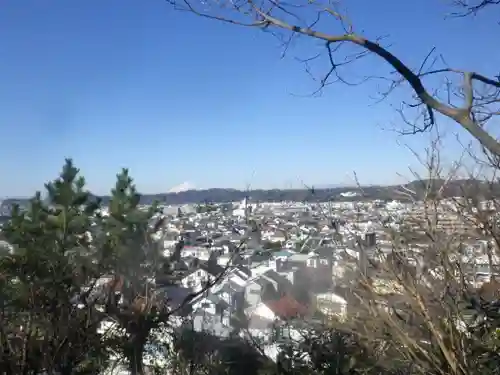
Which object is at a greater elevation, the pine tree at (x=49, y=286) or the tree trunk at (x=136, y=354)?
the pine tree at (x=49, y=286)

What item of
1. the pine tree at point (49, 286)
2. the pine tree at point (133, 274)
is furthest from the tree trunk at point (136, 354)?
the pine tree at point (49, 286)

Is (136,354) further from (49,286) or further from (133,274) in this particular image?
(49,286)

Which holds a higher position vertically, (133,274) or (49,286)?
(49,286)

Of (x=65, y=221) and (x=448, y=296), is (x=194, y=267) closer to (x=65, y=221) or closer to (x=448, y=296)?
(x=65, y=221)

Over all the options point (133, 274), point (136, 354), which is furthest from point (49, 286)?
point (133, 274)

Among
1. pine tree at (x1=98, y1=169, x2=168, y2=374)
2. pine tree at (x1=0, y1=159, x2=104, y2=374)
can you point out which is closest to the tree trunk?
pine tree at (x1=98, y1=169, x2=168, y2=374)

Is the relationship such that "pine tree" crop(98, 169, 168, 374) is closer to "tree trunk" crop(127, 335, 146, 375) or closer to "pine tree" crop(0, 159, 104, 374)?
"tree trunk" crop(127, 335, 146, 375)

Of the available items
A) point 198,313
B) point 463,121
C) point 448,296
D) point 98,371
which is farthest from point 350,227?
point 198,313

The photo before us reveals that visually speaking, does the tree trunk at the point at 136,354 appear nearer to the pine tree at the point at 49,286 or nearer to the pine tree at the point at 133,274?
the pine tree at the point at 133,274
